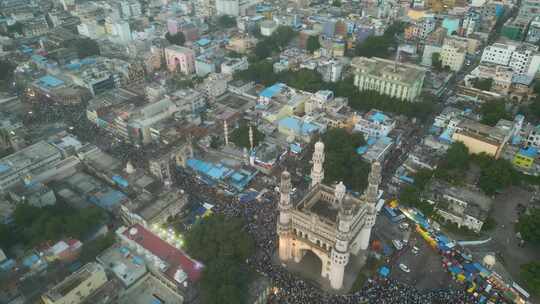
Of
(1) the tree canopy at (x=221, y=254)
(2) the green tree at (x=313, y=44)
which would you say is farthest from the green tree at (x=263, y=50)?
(1) the tree canopy at (x=221, y=254)

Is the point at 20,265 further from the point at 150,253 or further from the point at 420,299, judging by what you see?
the point at 420,299

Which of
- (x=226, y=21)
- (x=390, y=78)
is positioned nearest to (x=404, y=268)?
(x=390, y=78)

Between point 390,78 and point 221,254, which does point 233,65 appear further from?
point 221,254

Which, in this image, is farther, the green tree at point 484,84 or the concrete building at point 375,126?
the green tree at point 484,84

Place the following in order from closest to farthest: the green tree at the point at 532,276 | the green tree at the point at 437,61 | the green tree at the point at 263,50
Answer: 1. the green tree at the point at 532,276
2. the green tree at the point at 437,61
3. the green tree at the point at 263,50

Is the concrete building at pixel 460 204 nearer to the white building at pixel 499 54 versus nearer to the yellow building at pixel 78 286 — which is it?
the yellow building at pixel 78 286

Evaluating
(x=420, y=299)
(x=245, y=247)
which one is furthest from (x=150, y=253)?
(x=420, y=299)

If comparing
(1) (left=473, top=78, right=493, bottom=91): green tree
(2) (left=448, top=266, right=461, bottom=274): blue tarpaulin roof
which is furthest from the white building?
(2) (left=448, top=266, right=461, bottom=274): blue tarpaulin roof
